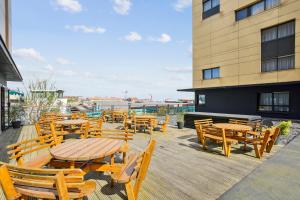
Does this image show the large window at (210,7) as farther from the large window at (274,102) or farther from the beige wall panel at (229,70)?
the large window at (274,102)

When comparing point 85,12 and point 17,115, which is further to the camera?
point 85,12

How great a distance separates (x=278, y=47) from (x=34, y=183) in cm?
1821

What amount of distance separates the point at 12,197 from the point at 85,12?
13.2 m

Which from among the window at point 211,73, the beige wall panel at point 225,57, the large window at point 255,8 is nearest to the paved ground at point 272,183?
the beige wall panel at point 225,57

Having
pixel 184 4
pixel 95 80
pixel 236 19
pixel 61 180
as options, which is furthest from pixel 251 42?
pixel 95 80

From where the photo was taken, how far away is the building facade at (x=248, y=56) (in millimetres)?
14047

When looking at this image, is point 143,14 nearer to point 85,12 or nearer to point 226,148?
point 85,12

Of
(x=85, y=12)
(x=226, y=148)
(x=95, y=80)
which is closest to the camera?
(x=226, y=148)

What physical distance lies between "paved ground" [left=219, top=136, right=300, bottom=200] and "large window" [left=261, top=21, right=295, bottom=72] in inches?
493

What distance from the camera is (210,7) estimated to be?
19.6m

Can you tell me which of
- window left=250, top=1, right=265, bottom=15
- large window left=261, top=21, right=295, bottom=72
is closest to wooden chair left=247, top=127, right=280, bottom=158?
large window left=261, top=21, right=295, bottom=72

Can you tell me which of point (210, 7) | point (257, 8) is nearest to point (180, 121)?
point (257, 8)

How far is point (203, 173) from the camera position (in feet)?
12.9

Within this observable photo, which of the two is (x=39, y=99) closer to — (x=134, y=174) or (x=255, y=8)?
(x=134, y=174)
